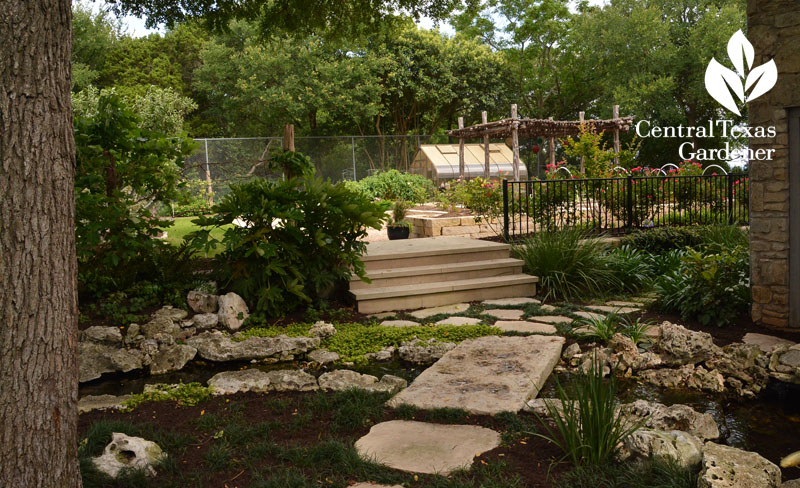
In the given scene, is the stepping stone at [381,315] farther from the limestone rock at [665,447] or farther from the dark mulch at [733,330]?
the limestone rock at [665,447]

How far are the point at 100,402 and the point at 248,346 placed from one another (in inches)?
51.4

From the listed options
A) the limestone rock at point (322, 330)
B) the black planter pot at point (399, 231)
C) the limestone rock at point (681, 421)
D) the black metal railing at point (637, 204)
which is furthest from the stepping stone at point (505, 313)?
the black planter pot at point (399, 231)

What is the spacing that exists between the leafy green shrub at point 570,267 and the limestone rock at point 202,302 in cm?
349

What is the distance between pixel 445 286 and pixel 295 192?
196 centimetres

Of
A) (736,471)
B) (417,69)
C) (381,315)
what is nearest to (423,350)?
(381,315)

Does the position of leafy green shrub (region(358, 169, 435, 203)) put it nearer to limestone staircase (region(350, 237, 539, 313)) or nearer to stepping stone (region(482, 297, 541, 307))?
limestone staircase (region(350, 237, 539, 313))

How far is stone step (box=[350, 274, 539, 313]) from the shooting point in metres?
6.25

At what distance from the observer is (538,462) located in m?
2.66

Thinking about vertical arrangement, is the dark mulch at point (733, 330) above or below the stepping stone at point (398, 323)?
below

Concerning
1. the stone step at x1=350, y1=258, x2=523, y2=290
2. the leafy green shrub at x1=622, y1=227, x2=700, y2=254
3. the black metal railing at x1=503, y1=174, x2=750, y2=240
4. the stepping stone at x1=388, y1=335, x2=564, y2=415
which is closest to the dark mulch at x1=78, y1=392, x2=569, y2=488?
the stepping stone at x1=388, y1=335, x2=564, y2=415

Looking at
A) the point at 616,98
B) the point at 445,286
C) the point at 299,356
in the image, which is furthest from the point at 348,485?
the point at 616,98

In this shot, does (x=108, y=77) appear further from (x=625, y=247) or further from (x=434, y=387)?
(x=434, y=387)

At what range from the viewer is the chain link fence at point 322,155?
1741 cm

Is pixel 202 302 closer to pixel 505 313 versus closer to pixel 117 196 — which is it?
pixel 117 196
